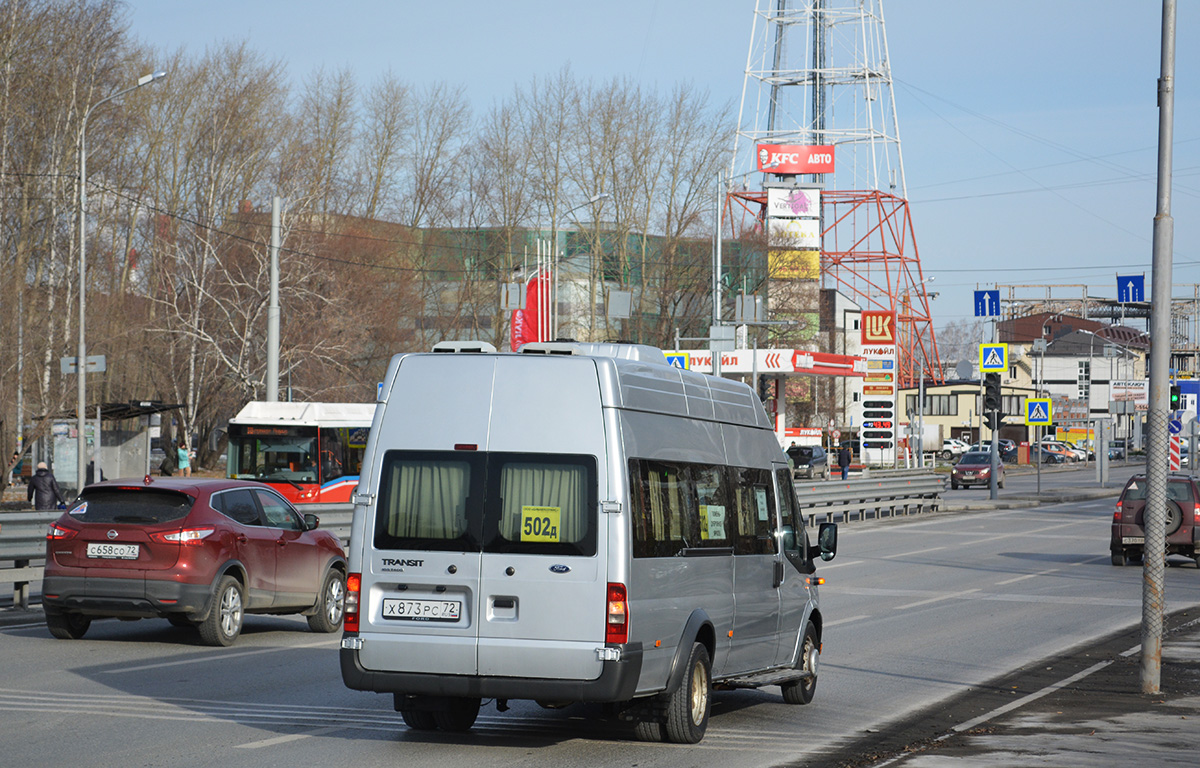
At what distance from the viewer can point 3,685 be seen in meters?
10.7

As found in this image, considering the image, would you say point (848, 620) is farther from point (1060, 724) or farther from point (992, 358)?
point (992, 358)

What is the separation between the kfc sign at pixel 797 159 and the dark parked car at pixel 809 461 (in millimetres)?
26817

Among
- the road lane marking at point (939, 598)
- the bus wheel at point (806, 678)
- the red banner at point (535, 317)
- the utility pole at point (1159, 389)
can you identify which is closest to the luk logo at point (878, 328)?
the red banner at point (535, 317)

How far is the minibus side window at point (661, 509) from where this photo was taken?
26.8ft

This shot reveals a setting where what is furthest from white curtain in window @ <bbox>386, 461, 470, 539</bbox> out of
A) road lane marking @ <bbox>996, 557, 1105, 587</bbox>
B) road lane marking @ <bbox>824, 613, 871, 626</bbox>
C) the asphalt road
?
road lane marking @ <bbox>996, 557, 1105, 587</bbox>

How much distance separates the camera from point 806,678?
10492 millimetres

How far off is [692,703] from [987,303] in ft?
128

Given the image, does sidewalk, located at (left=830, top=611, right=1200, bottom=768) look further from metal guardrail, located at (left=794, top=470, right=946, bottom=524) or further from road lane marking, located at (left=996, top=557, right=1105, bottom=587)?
metal guardrail, located at (left=794, top=470, right=946, bottom=524)

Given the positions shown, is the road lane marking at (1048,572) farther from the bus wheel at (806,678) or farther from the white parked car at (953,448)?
the white parked car at (953,448)

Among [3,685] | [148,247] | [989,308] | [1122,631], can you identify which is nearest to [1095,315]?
[989,308]

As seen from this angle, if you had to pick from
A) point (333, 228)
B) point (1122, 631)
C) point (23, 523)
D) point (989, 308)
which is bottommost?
point (1122, 631)

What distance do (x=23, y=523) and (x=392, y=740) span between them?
945cm

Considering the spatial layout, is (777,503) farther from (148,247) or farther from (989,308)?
(148,247)

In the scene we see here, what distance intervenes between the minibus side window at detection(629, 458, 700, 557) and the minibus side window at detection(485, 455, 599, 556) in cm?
30
